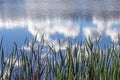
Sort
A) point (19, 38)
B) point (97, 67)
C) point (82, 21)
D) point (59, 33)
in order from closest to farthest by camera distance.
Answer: point (97, 67), point (19, 38), point (59, 33), point (82, 21)

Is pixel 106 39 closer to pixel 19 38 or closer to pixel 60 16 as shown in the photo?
pixel 19 38

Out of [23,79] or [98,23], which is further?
[98,23]

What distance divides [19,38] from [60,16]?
250 inches

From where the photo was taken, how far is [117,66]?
3.18 meters

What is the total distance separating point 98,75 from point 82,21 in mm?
11488

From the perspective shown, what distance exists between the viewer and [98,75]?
3.13 metres

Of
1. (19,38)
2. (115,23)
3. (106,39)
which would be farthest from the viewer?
(115,23)

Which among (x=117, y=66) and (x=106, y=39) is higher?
(x=117, y=66)

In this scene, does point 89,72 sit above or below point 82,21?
above

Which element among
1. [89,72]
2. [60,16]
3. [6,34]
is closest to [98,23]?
[60,16]

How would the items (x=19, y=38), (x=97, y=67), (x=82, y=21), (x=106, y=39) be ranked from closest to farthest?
1. (x=97, y=67)
2. (x=106, y=39)
3. (x=19, y=38)
4. (x=82, y=21)

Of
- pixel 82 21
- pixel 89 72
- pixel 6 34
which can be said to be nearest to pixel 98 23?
pixel 82 21

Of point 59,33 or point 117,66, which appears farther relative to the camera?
point 59,33

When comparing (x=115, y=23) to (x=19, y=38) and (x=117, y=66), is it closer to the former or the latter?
(x=19, y=38)
